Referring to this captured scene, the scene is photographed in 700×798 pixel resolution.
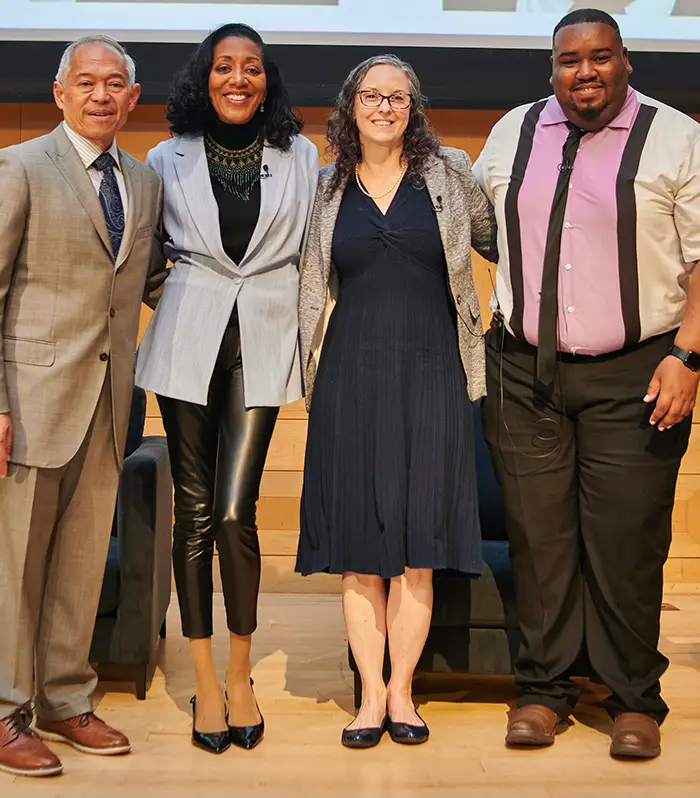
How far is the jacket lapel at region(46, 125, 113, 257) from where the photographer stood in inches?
96.4

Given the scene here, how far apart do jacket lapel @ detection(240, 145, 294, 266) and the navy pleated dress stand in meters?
0.18

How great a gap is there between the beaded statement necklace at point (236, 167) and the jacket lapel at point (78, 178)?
322mm

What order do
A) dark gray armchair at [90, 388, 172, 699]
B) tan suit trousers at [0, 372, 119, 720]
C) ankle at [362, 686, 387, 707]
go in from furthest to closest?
dark gray armchair at [90, 388, 172, 699]
ankle at [362, 686, 387, 707]
tan suit trousers at [0, 372, 119, 720]

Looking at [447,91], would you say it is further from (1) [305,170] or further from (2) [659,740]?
(2) [659,740]

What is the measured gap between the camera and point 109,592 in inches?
117

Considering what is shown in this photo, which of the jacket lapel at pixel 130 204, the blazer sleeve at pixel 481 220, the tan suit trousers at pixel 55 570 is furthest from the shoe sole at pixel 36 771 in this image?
the blazer sleeve at pixel 481 220

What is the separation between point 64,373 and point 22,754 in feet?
2.96

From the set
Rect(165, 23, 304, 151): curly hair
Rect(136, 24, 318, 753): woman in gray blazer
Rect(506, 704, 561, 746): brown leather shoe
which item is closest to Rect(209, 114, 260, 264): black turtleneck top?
Rect(136, 24, 318, 753): woman in gray blazer

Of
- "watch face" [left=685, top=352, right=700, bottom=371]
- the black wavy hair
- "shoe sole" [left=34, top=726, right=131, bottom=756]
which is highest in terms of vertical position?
the black wavy hair

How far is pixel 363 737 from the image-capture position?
259 centimetres

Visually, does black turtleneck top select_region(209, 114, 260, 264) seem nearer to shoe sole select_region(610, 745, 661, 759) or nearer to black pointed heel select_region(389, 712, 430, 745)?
black pointed heel select_region(389, 712, 430, 745)

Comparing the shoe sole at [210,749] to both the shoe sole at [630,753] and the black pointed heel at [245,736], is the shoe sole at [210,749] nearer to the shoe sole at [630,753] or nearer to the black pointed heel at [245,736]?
the black pointed heel at [245,736]

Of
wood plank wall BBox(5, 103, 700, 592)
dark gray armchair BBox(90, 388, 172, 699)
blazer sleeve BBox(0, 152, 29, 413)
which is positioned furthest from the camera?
wood plank wall BBox(5, 103, 700, 592)

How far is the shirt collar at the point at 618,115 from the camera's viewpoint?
2.54 m
